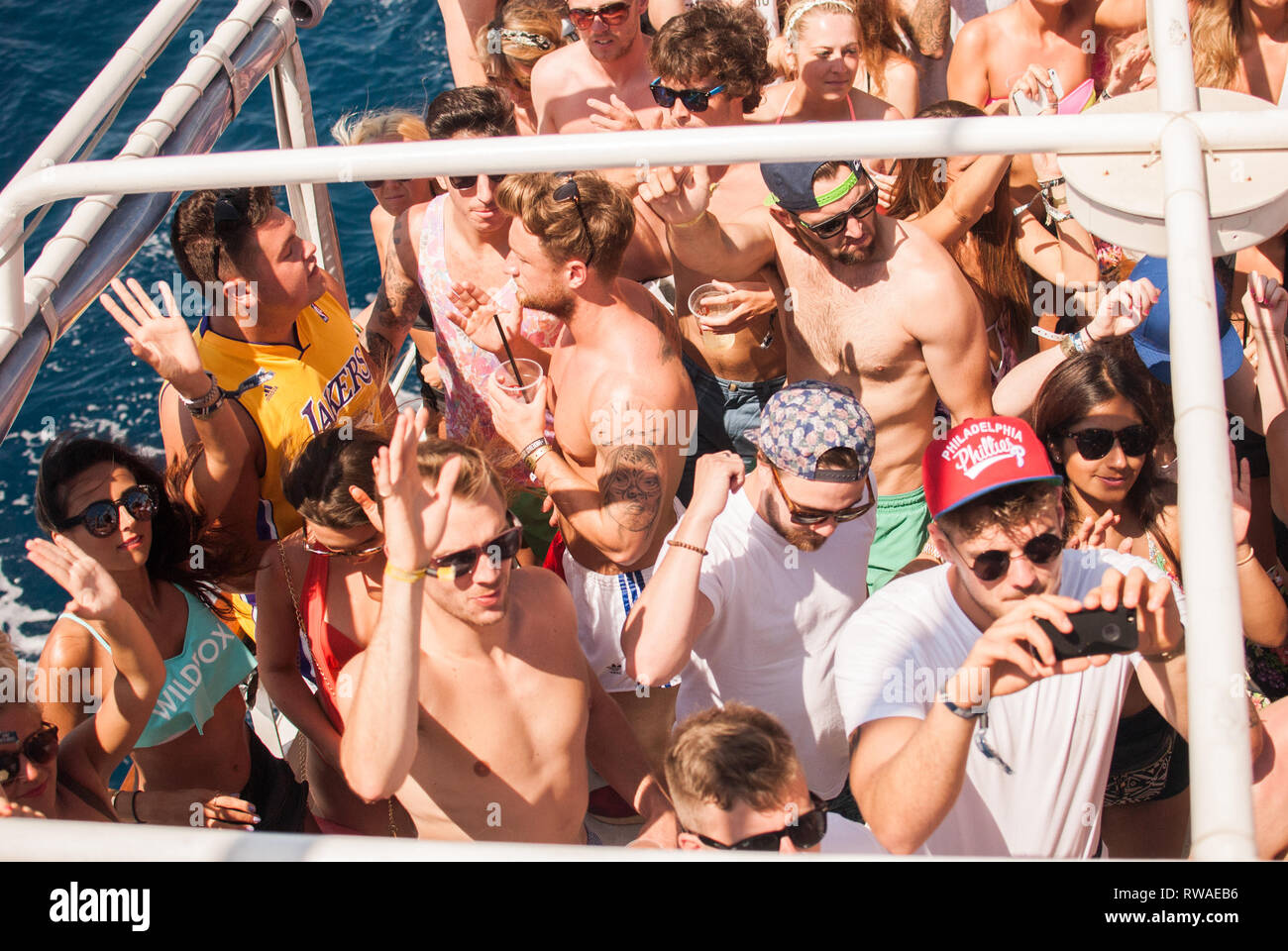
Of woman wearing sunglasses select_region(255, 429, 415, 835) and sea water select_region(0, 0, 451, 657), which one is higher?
sea water select_region(0, 0, 451, 657)

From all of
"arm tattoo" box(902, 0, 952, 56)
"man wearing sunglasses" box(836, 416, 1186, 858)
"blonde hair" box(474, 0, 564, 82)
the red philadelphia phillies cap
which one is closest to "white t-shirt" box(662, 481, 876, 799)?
"man wearing sunglasses" box(836, 416, 1186, 858)

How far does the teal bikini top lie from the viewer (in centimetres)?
264

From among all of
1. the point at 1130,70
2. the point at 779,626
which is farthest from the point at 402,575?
the point at 1130,70

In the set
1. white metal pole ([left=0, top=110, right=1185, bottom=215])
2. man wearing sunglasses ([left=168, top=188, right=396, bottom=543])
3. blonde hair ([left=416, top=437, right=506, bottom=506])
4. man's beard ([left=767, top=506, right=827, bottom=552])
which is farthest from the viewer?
man wearing sunglasses ([left=168, top=188, right=396, bottom=543])

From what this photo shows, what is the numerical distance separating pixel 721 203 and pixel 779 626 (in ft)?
5.73

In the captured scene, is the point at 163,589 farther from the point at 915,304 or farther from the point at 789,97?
the point at 789,97

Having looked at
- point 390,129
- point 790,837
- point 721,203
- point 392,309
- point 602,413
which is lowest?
point 790,837

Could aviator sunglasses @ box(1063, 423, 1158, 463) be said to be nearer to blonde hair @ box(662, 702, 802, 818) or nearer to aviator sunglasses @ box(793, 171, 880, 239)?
aviator sunglasses @ box(793, 171, 880, 239)

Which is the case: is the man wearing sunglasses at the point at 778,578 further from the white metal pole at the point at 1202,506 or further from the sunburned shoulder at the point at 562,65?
the sunburned shoulder at the point at 562,65

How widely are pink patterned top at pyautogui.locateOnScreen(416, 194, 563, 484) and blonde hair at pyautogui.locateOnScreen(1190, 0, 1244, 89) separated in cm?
252

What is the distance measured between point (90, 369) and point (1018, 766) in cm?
701

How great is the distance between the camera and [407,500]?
1.97 m

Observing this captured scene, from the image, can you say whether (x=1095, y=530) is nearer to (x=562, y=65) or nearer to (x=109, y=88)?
(x=109, y=88)

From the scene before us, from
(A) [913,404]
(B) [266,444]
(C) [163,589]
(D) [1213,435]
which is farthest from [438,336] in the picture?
(D) [1213,435]
